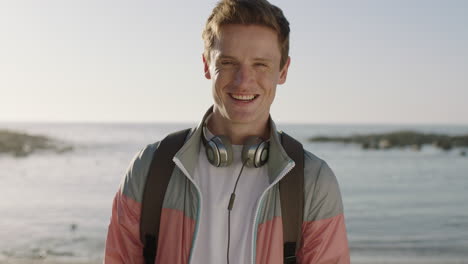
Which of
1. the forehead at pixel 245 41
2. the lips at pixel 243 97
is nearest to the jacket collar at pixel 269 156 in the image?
the lips at pixel 243 97

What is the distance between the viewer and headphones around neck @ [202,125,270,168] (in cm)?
269

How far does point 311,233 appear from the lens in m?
2.70

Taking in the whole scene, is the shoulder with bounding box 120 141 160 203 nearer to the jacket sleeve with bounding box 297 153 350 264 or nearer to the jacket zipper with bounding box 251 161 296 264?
the jacket zipper with bounding box 251 161 296 264

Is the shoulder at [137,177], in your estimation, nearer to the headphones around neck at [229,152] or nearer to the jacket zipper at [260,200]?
the headphones around neck at [229,152]

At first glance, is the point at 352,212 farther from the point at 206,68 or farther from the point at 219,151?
the point at 219,151

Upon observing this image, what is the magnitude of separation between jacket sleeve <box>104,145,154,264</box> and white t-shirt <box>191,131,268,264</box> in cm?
31

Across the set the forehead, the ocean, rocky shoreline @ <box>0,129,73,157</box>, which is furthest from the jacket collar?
rocky shoreline @ <box>0,129,73,157</box>

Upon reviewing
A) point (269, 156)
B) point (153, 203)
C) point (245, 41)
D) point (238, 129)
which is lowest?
point (153, 203)

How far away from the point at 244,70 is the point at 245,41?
16cm

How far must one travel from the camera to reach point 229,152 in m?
2.71

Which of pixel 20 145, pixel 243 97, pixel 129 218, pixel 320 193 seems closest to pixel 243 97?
pixel 243 97

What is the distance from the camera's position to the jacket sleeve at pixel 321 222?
2691 millimetres

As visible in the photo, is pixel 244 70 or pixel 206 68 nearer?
pixel 244 70

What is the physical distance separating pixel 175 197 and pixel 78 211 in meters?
12.7
